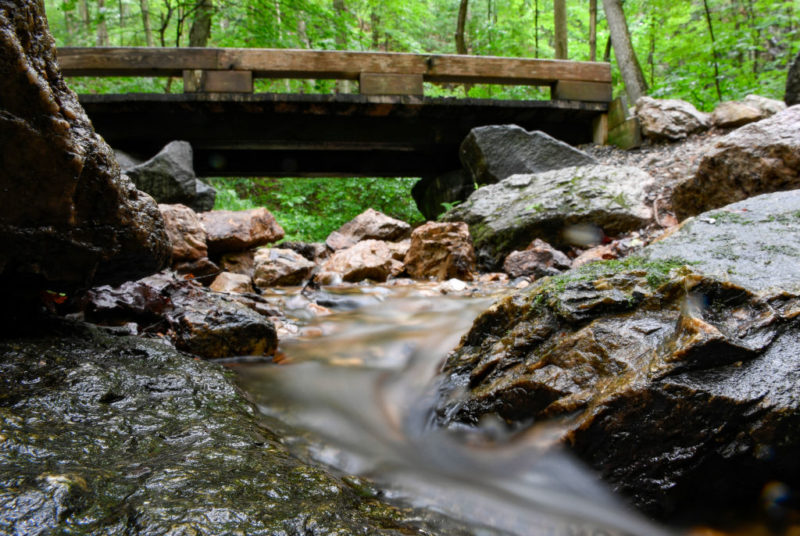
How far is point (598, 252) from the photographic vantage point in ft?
14.9

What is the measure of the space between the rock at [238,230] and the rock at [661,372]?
3.66 meters

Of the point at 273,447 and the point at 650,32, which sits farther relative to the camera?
the point at 650,32

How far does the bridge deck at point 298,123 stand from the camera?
21.6 feet

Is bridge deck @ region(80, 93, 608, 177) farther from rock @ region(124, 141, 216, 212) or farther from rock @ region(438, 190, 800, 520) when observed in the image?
rock @ region(438, 190, 800, 520)

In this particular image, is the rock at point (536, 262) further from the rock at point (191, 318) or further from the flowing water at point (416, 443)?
the rock at point (191, 318)

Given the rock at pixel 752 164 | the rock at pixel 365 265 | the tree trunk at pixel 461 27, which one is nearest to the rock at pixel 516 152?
the rock at pixel 365 265

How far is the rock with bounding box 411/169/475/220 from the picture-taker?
784cm

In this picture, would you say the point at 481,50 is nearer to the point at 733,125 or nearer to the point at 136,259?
the point at 733,125

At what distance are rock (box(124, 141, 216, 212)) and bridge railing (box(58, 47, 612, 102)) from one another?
110cm

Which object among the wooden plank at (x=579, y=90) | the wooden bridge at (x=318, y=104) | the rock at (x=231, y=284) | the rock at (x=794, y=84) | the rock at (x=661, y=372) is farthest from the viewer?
the wooden plank at (x=579, y=90)

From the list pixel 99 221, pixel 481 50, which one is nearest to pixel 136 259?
pixel 99 221

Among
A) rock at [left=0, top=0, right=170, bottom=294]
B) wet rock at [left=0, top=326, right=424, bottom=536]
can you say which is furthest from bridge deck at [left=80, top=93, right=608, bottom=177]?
wet rock at [left=0, top=326, right=424, bottom=536]

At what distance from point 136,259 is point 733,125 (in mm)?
7076

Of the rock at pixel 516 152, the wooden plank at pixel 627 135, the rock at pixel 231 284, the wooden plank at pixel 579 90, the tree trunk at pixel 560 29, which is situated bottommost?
the rock at pixel 231 284
